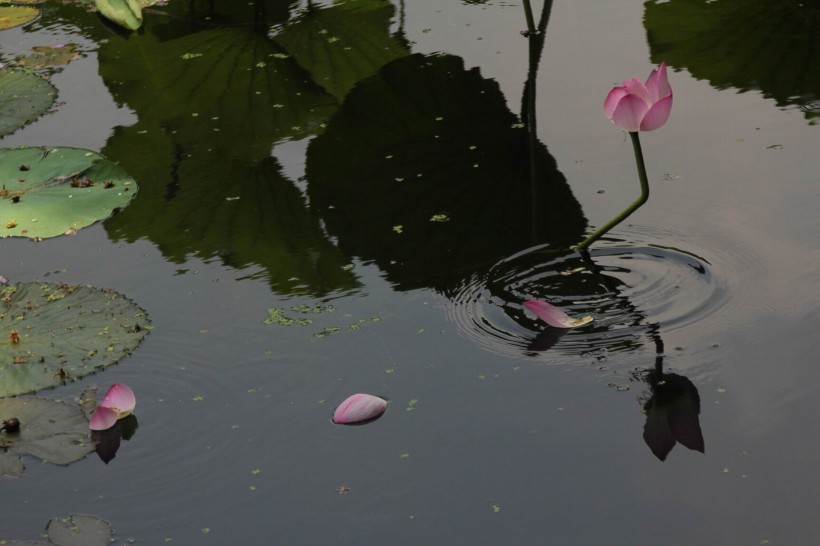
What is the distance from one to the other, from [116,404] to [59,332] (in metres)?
0.28

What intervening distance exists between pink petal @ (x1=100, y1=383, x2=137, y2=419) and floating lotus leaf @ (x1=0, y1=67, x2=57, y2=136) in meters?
1.47

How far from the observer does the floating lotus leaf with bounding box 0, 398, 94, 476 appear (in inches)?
62.4

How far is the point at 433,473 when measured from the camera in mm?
1465

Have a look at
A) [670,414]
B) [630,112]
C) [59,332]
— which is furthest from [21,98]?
[670,414]

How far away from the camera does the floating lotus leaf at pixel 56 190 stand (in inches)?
91.0

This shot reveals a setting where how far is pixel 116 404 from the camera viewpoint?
1655 millimetres

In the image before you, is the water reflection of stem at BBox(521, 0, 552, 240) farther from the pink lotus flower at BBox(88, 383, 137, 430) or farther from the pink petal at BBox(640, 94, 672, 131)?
the pink lotus flower at BBox(88, 383, 137, 430)

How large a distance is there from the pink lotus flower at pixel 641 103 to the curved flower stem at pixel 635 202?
0.03 meters

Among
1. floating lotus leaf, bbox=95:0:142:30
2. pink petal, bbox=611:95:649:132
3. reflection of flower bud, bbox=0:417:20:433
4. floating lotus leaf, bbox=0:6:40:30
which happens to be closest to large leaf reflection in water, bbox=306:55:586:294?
pink petal, bbox=611:95:649:132

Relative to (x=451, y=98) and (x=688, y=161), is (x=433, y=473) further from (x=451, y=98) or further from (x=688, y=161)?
(x=451, y=98)

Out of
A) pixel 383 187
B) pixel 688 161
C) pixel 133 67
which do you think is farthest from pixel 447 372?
pixel 133 67

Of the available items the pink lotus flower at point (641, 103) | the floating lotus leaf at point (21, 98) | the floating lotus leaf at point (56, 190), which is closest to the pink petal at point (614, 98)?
the pink lotus flower at point (641, 103)

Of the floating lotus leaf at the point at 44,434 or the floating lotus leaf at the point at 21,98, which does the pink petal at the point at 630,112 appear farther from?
the floating lotus leaf at the point at 21,98

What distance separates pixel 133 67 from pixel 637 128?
2021 millimetres
